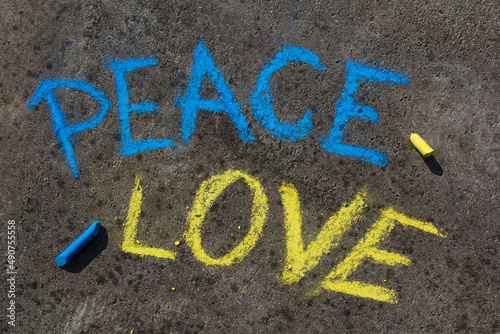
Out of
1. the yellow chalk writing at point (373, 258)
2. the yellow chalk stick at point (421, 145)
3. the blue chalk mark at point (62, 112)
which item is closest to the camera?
the yellow chalk stick at point (421, 145)

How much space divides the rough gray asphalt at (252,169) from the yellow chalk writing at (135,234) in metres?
0.06

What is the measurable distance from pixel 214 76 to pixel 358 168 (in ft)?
5.49

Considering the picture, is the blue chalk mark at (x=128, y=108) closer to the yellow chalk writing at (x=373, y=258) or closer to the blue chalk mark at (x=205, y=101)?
the blue chalk mark at (x=205, y=101)

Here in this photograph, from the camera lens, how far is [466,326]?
269 cm

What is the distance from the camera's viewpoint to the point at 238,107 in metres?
2.77

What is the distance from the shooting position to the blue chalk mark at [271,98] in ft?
9.04

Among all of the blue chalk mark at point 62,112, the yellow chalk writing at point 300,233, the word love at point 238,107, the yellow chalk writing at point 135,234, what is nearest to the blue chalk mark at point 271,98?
the word love at point 238,107

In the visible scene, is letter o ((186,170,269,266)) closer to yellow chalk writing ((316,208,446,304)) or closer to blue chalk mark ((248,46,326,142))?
blue chalk mark ((248,46,326,142))

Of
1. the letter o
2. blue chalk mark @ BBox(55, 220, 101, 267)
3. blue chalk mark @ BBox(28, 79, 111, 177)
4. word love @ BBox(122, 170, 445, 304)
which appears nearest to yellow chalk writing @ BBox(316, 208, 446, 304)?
word love @ BBox(122, 170, 445, 304)

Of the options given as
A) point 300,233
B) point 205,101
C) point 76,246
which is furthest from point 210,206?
point 76,246

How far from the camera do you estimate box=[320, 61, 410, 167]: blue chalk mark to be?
273 cm

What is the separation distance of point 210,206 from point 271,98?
121 centimetres

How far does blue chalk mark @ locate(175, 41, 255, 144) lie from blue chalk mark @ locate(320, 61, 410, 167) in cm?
81

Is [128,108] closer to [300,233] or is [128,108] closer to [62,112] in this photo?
[62,112]
